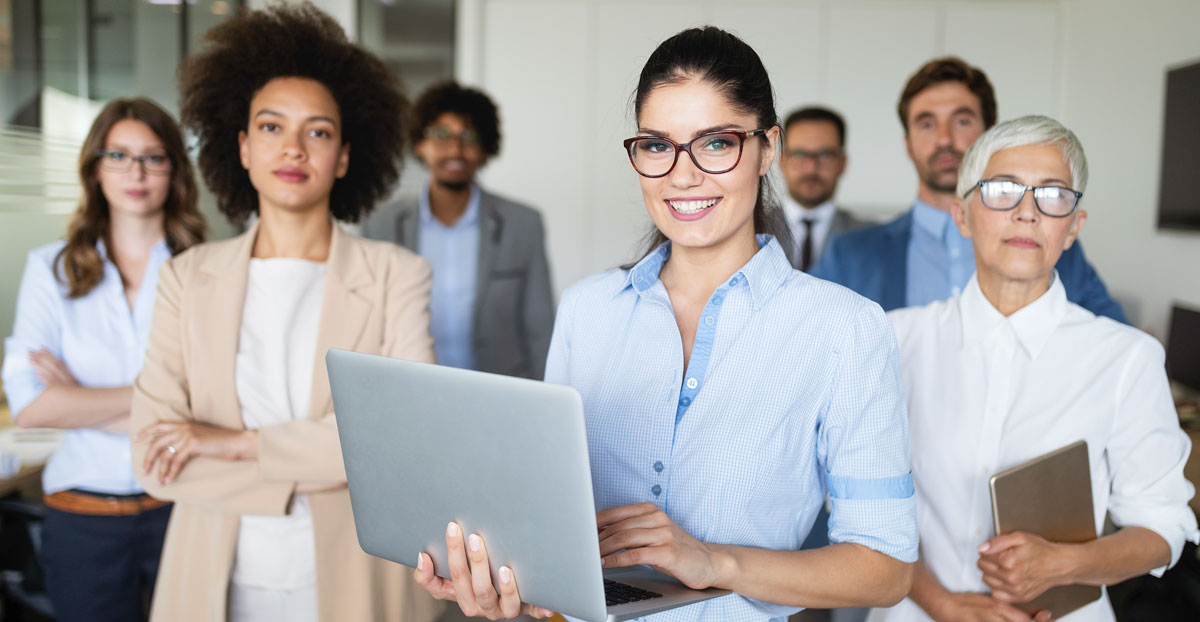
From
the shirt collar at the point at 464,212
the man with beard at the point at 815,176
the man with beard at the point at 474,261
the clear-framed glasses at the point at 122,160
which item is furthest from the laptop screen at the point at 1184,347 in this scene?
the clear-framed glasses at the point at 122,160

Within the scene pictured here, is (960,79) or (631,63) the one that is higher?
(631,63)

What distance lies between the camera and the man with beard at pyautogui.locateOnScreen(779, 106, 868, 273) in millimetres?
3826

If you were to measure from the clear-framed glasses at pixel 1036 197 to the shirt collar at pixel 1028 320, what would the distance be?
0.49 feet

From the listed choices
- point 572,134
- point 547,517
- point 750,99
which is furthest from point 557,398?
point 572,134

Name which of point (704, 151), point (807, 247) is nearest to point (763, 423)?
point (704, 151)

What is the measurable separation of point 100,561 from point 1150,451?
2.34 metres

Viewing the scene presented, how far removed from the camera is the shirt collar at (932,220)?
2428mm

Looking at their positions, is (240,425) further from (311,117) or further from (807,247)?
(807,247)

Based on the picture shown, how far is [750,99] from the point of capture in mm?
1336

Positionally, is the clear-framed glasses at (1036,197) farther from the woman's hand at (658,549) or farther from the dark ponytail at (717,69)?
the woman's hand at (658,549)

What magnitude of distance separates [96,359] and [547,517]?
183cm

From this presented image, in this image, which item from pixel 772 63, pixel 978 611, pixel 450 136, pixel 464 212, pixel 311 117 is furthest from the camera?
pixel 772 63

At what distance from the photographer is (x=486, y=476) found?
1.07 m

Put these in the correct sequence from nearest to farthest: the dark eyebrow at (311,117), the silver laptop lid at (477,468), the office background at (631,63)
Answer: the silver laptop lid at (477,468)
the dark eyebrow at (311,117)
the office background at (631,63)
